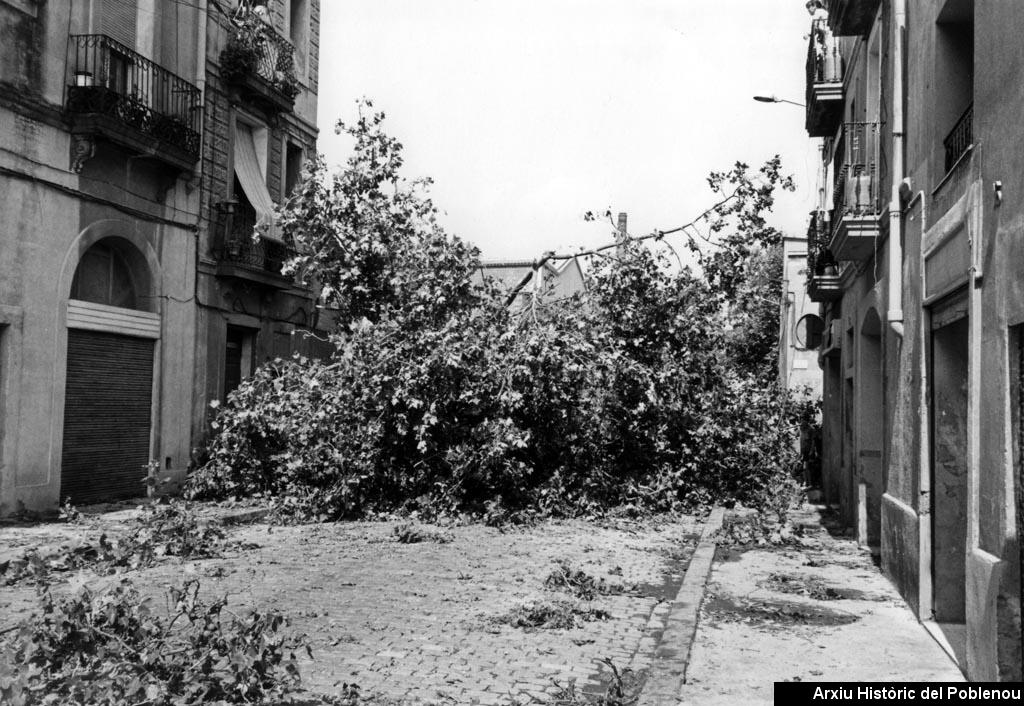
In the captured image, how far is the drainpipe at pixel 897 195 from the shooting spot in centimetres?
852

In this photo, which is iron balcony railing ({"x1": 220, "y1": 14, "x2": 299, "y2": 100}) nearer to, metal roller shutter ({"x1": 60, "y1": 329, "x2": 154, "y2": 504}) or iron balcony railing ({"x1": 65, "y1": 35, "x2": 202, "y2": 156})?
iron balcony railing ({"x1": 65, "y1": 35, "x2": 202, "y2": 156})

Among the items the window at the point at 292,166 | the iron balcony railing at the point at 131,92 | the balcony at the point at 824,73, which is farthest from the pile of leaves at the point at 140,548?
the balcony at the point at 824,73

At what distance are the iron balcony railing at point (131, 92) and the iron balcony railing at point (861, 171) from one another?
1018 cm

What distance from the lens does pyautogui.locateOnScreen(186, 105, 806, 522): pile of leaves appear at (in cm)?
1321

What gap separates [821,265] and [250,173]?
424 inches

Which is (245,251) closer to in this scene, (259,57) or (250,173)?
(250,173)

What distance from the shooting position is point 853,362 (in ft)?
41.1

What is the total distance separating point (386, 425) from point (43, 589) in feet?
24.9

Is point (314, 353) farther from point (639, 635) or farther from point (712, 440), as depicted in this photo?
point (639, 635)

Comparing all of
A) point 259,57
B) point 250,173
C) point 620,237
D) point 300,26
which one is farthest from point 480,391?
point 300,26

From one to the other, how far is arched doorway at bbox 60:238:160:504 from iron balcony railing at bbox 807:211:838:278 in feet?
36.1

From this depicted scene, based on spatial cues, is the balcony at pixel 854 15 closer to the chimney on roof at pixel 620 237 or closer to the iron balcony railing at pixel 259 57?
the chimney on roof at pixel 620 237

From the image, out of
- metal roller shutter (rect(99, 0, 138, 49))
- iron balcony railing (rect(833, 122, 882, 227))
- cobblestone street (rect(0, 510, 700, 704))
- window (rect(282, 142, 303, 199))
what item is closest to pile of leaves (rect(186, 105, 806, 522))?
cobblestone street (rect(0, 510, 700, 704))

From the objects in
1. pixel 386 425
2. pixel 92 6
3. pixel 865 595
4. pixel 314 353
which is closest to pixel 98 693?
pixel 865 595
